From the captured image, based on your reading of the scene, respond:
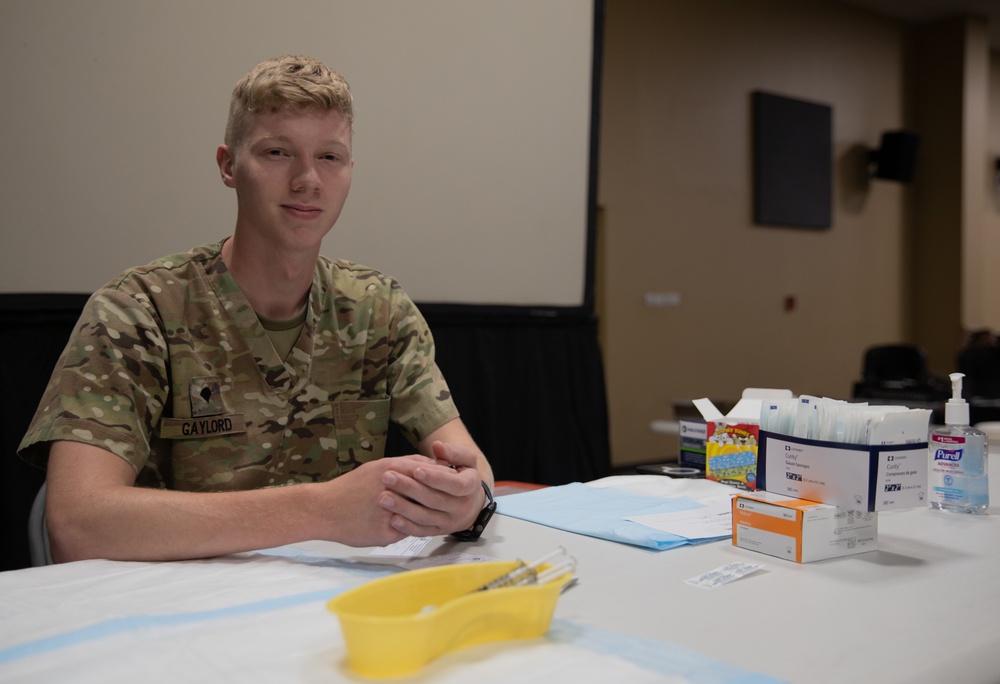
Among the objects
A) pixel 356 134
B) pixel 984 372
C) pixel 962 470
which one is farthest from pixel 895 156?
pixel 962 470

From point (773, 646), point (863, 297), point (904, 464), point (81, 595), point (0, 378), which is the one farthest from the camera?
point (863, 297)

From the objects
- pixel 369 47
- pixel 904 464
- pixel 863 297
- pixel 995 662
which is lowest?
pixel 995 662

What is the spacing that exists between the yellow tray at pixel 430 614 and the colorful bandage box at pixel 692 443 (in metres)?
0.88

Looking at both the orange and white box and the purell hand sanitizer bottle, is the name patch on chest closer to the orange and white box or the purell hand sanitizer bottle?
the orange and white box

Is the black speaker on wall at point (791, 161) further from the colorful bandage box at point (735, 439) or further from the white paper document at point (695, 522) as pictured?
the white paper document at point (695, 522)

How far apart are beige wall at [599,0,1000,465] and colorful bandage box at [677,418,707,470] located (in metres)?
3.86

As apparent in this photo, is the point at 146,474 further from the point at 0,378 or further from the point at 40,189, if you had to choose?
the point at 40,189

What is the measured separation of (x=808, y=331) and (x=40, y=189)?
19.5 ft

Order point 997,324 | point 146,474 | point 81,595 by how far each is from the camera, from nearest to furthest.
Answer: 1. point 81,595
2. point 146,474
3. point 997,324

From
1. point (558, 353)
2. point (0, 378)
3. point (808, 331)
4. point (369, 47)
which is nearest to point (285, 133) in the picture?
point (0, 378)

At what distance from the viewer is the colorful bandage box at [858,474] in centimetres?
98

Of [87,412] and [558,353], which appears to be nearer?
[87,412]

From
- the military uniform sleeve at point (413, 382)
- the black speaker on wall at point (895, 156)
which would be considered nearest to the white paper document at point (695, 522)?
the military uniform sleeve at point (413, 382)

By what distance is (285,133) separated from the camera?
4.51ft
